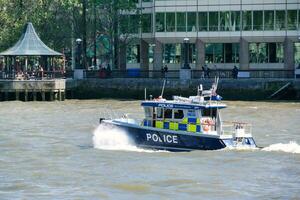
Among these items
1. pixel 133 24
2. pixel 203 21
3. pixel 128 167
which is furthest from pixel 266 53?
pixel 128 167

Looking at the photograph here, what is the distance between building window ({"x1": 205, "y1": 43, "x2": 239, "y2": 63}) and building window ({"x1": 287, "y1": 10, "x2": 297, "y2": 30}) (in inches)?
247

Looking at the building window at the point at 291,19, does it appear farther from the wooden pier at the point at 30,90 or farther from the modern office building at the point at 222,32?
the wooden pier at the point at 30,90

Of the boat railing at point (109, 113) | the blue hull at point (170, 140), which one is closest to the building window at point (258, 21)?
the boat railing at point (109, 113)

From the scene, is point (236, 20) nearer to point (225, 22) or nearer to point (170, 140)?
point (225, 22)

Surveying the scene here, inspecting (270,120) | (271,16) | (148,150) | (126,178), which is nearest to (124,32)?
(271,16)

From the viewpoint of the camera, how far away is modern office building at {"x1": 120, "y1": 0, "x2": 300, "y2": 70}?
89.8m

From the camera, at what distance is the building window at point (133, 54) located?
98.6 m

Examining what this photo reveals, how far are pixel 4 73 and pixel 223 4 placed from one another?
22.6 m

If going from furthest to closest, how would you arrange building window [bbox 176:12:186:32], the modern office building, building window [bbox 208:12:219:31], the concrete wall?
building window [bbox 176:12:186:32] < building window [bbox 208:12:219:31] < the modern office building < the concrete wall

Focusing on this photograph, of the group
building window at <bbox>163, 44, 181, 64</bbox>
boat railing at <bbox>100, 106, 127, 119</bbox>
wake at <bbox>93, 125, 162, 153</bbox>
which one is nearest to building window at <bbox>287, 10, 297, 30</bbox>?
building window at <bbox>163, 44, 181, 64</bbox>

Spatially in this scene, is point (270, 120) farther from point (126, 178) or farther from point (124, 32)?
point (124, 32)

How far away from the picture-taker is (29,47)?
3135 inches

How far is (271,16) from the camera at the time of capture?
89750mm

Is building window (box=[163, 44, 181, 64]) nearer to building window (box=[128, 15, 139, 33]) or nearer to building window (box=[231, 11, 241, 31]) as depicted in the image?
building window (box=[128, 15, 139, 33])
